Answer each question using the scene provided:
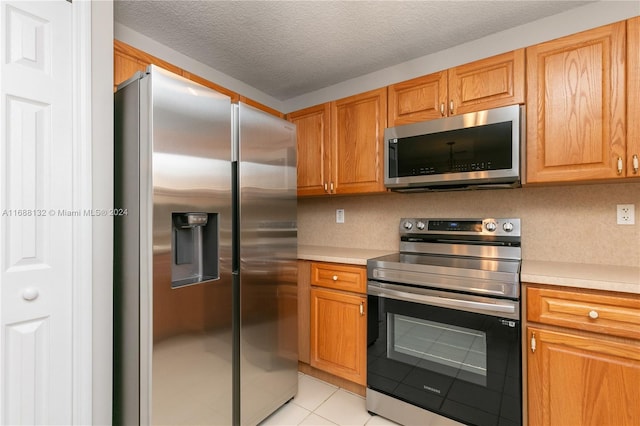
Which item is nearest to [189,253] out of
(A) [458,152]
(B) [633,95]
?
(A) [458,152]

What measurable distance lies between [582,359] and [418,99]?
1.66m

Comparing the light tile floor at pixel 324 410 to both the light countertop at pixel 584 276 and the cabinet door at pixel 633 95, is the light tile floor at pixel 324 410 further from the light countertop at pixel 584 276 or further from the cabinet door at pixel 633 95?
the cabinet door at pixel 633 95

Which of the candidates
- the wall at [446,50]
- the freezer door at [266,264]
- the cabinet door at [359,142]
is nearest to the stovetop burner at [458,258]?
the cabinet door at [359,142]

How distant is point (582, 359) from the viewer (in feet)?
4.41

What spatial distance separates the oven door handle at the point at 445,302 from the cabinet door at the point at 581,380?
160 mm

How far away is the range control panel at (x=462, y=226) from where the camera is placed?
1.96m

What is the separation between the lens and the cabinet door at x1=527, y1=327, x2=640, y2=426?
1268mm

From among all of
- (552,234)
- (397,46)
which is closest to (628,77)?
(552,234)

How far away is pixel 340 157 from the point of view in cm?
241

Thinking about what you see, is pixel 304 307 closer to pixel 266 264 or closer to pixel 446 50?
pixel 266 264

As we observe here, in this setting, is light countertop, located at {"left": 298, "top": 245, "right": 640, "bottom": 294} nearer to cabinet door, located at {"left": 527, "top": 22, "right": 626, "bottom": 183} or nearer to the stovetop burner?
the stovetop burner

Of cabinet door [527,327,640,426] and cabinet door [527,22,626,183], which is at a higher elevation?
cabinet door [527,22,626,183]

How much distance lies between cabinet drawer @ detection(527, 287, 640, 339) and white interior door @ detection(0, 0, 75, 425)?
208cm

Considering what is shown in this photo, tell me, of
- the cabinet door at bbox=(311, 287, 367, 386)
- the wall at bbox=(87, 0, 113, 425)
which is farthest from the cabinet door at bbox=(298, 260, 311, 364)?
the wall at bbox=(87, 0, 113, 425)
